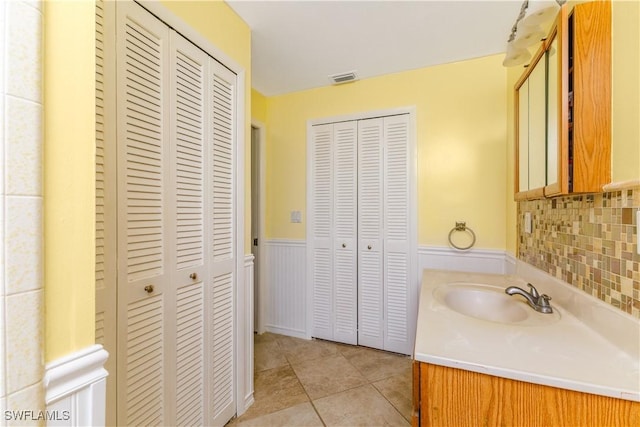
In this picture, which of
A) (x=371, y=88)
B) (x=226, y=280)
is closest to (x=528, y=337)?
(x=226, y=280)

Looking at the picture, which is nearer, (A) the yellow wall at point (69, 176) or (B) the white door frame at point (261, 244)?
(A) the yellow wall at point (69, 176)

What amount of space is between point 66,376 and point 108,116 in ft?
2.88

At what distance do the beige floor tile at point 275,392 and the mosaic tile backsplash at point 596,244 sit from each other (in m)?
1.64

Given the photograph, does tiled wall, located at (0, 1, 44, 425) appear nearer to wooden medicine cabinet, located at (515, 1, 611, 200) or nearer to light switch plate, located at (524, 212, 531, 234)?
wooden medicine cabinet, located at (515, 1, 611, 200)

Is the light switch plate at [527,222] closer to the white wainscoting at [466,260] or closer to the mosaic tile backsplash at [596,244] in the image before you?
the mosaic tile backsplash at [596,244]

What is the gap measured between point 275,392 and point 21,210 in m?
1.89

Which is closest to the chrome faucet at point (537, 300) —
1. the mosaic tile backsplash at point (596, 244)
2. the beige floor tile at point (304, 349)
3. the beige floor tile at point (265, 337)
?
the mosaic tile backsplash at point (596, 244)

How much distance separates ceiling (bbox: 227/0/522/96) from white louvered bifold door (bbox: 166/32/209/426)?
1.97 ft

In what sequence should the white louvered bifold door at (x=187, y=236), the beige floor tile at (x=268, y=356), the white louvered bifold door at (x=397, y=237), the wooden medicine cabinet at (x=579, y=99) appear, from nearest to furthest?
the wooden medicine cabinet at (x=579, y=99) → the white louvered bifold door at (x=187, y=236) → the beige floor tile at (x=268, y=356) → the white louvered bifold door at (x=397, y=237)

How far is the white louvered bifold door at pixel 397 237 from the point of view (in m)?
2.35

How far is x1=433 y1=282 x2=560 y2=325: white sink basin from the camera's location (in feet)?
4.42

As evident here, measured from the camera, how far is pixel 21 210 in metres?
0.47

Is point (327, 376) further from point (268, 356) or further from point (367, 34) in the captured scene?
point (367, 34)

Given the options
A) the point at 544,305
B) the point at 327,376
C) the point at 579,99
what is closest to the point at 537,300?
the point at 544,305
